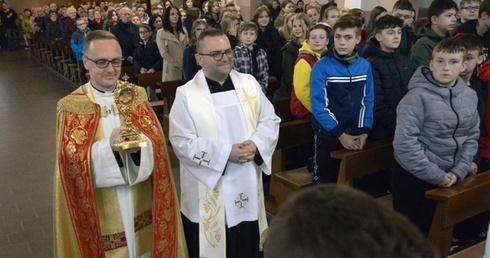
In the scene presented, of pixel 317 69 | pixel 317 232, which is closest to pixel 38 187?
pixel 317 69

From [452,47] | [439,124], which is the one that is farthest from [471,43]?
[439,124]

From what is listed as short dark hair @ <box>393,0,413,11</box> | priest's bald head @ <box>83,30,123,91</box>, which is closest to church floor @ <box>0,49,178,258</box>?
priest's bald head @ <box>83,30,123,91</box>

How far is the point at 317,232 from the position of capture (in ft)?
2.46

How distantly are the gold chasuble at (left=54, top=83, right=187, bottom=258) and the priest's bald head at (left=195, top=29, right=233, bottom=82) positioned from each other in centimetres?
41

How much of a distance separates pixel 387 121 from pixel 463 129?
811mm

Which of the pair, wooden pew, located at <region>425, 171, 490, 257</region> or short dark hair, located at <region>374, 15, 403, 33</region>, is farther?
short dark hair, located at <region>374, 15, 403, 33</region>

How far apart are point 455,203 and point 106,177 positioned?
6.65 feet

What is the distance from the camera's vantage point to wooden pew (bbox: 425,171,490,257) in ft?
8.99

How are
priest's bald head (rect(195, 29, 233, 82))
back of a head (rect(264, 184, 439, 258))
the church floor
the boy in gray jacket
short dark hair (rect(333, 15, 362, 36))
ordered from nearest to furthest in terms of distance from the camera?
back of a head (rect(264, 184, 439, 258)) < priest's bald head (rect(195, 29, 233, 82)) < the boy in gray jacket < short dark hair (rect(333, 15, 362, 36)) < the church floor

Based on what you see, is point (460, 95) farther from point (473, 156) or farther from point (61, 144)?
point (61, 144)

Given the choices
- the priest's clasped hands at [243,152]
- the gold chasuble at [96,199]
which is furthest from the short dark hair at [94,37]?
the priest's clasped hands at [243,152]

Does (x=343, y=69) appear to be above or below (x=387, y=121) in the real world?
above

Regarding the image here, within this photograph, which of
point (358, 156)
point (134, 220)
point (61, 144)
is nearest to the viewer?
point (61, 144)

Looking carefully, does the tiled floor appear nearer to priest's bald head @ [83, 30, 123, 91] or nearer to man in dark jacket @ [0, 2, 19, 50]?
priest's bald head @ [83, 30, 123, 91]
